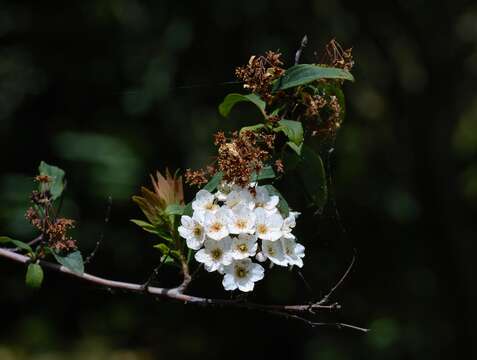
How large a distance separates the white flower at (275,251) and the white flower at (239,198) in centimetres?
5

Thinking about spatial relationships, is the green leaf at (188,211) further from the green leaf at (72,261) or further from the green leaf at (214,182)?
the green leaf at (72,261)

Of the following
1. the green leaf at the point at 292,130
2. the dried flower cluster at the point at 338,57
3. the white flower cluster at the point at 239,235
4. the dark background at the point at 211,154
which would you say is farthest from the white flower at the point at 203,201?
the dark background at the point at 211,154

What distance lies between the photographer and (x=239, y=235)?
0.94m

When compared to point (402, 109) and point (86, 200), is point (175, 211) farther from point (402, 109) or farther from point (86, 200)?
point (402, 109)

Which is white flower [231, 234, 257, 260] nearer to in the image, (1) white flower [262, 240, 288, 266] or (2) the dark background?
(1) white flower [262, 240, 288, 266]

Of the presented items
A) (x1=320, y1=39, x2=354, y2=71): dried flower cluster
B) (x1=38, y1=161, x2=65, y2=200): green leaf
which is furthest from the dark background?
(x1=320, y1=39, x2=354, y2=71): dried flower cluster

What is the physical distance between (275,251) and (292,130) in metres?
0.14

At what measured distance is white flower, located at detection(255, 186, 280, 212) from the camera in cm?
96

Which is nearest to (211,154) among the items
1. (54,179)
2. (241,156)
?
(54,179)

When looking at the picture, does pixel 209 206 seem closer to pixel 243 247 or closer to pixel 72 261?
pixel 243 247

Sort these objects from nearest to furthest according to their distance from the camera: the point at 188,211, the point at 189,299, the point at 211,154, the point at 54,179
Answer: the point at 189,299 → the point at 188,211 → the point at 54,179 → the point at 211,154

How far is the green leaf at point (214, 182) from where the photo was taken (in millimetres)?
991

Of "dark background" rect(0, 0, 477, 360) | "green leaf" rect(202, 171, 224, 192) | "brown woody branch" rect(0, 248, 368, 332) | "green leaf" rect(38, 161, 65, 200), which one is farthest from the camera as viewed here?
"dark background" rect(0, 0, 477, 360)

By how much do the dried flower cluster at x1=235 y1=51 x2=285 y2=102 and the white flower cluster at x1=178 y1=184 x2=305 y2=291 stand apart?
0.12 m
